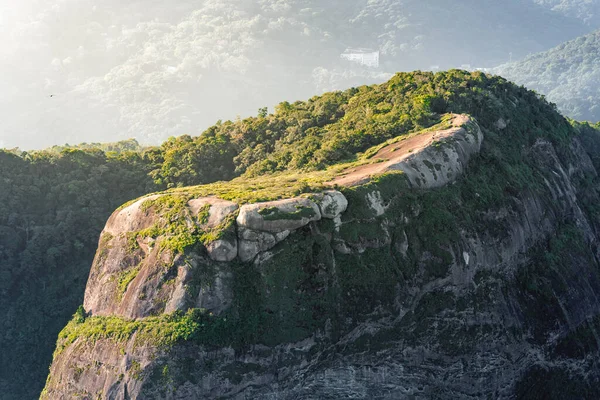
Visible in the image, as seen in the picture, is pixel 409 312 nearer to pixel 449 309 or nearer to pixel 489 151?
pixel 449 309

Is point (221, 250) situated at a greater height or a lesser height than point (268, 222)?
lesser

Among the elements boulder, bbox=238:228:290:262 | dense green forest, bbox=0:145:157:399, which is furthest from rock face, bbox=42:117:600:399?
dense green forest, bbox=0:145:157:399

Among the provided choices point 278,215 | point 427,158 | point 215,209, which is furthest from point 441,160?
point 215,209

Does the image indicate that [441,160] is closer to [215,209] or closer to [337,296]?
[337,296]

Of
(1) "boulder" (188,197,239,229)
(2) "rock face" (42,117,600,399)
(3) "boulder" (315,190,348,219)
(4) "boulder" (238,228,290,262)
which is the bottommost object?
(2) "rock face" (42,117,600,399)

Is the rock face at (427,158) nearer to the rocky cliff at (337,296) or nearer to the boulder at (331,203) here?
the rocky cliff at (337,296)

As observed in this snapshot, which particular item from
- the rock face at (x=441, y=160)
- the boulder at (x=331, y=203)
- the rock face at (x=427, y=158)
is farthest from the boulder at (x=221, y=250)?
the rock face at (x=441, y=160)

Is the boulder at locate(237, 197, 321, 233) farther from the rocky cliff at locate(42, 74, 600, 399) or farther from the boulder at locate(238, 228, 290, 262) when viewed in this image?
the boulder at locate(238, 228, 290, 262)
